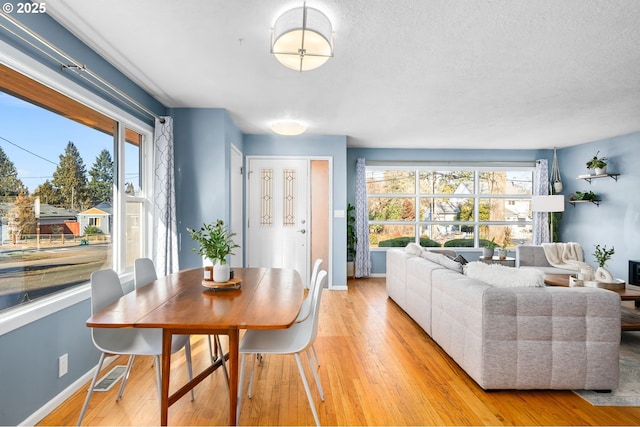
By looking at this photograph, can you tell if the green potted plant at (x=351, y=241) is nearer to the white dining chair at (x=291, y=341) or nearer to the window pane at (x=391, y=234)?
the window pane at (x=391, y=234)

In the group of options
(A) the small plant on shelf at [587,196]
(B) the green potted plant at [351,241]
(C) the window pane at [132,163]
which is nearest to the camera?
(C) the window pane at [132,163]

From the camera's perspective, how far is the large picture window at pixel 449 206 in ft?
22.5

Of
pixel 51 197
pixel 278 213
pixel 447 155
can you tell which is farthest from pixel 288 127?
pixel 447 155

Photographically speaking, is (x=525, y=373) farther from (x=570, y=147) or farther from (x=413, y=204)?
(x=570, y=147)

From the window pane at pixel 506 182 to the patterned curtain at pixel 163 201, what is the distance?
5802mm

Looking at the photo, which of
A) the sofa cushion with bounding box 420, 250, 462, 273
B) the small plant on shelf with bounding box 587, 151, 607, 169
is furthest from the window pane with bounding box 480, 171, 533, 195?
the sofa cushion with bounding box 420, 250, 462, 273

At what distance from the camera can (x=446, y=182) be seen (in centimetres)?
690

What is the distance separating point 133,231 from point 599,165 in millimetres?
6810

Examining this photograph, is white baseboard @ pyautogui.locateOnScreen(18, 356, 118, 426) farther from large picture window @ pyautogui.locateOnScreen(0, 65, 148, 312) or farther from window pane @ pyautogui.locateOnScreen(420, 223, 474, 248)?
window pane @ pyautogui.locateOnScreen(420, 223, 474, 248)

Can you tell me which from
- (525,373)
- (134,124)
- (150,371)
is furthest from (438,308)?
(134,124)

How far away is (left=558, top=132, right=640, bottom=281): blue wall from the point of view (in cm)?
532

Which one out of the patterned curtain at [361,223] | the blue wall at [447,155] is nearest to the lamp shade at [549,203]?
the blue wall at [447,155]

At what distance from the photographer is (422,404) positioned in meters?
2.26

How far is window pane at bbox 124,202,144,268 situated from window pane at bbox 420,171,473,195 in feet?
16.8
